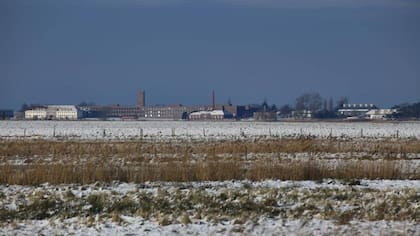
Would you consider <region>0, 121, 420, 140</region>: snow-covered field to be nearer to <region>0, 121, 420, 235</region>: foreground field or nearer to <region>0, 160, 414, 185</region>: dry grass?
<region>0, 160, 414, 185</region>: dry grass

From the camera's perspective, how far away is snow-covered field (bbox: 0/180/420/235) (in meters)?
11.9

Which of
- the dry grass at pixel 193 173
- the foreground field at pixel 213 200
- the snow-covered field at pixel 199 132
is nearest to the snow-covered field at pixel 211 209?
the foreground field at pixel 213 200

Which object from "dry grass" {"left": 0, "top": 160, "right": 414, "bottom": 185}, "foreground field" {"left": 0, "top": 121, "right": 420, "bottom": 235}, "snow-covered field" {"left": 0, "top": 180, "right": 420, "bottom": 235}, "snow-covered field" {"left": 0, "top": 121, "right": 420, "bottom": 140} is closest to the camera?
"snow-covered field" {"left": 0, "top": 180, "right": 420, "bottom": 235}

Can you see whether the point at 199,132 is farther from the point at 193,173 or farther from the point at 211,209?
the point at 211,209

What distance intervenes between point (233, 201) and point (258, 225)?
7.63 ft

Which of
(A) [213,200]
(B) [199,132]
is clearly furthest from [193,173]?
(B) [199,132]

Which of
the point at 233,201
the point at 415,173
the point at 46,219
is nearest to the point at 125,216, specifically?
the point at 46,219

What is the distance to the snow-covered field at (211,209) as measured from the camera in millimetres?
11938

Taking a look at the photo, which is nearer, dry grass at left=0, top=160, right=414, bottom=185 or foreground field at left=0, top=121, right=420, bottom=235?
foreground field at left=0, top=121, right=420, bottom=235

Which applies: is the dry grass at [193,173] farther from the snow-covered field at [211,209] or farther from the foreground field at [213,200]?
the snow-covered field at [211,209]

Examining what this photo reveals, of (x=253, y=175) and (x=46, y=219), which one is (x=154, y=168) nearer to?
(x=253, y=175)

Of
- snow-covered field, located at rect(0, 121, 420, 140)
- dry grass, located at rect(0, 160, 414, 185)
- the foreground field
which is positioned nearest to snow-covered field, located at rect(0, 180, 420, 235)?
the foreground field

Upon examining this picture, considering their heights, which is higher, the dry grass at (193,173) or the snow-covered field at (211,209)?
the dry grass at (193,173)

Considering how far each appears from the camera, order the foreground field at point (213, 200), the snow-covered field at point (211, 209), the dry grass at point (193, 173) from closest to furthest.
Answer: the snow-covered field at point (211, 209) → the foreground field at point (213, 200) → the dry grass at point (193, 173)
